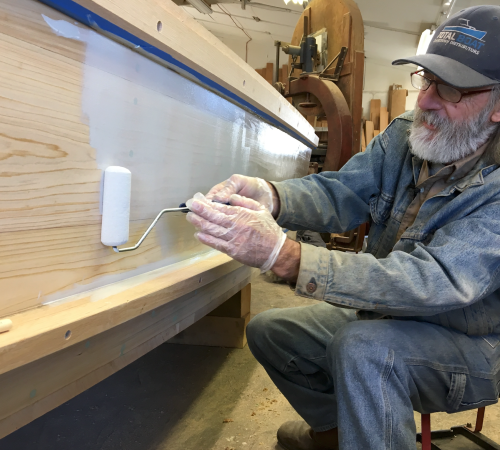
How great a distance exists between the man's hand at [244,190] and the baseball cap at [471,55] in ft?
1.87

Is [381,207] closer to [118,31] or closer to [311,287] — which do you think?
[311,287]

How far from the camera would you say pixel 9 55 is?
554mm

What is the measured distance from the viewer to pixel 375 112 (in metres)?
6.42

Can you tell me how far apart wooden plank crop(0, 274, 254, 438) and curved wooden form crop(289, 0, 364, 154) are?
226 centimetres

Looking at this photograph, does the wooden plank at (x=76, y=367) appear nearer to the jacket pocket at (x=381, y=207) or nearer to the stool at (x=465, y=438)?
the jacket pocket at (x=381, y=207)

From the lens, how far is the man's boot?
4.23 ft

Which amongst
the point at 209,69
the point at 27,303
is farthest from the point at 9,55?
the point at 209,69

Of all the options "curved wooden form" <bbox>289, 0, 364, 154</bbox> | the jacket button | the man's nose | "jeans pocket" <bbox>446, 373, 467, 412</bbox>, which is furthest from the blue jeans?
"curved wooden form" <bbox>289, 0, 364, 154</bbox>

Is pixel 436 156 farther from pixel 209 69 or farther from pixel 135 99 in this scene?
pixel 135 99

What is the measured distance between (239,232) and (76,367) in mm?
417

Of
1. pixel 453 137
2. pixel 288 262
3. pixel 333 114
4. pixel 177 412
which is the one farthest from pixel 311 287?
pixel 333 114

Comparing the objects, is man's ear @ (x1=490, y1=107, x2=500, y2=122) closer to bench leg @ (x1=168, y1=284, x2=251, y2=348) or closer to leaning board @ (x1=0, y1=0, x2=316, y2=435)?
leaning board @ (x1=0, y1=0, x2=316, y2=435)

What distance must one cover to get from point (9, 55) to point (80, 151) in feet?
0.59

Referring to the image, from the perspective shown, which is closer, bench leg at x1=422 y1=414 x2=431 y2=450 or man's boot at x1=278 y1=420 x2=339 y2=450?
bench leg at x1=422 y1=414 x2=431 y2=450
